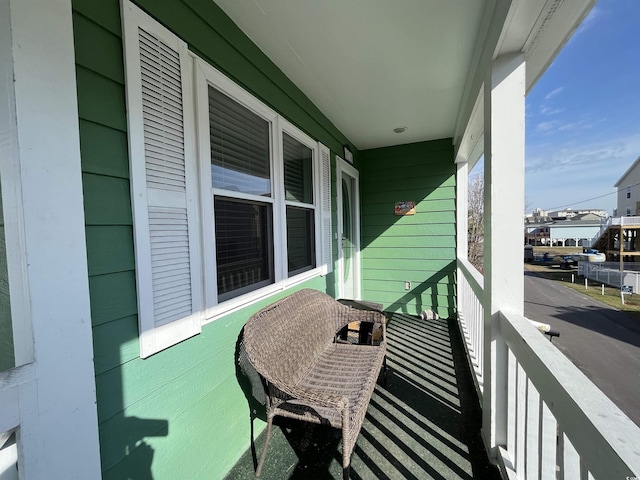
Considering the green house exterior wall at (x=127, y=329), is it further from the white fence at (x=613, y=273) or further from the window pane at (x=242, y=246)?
the white fence at (x=613, y=273)

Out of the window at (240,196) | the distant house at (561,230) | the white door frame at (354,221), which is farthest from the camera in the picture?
the white door frame at (354,221)

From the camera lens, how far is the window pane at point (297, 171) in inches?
91.0

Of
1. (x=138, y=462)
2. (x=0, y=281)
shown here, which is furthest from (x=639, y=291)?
(x=0, y=281)

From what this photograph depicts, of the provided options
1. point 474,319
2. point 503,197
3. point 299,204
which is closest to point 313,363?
point 299,204

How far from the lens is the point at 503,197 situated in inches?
57.9

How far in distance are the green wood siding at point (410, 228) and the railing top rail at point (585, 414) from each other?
291cm

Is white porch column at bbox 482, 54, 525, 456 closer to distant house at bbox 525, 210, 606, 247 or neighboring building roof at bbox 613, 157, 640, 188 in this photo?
neighboring building roof at bbox 613, 157, 640, 188

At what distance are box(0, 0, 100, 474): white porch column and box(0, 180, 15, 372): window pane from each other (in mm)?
24

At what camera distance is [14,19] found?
2.33ft

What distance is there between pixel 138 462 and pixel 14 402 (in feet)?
2.00

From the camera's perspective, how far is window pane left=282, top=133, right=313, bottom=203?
2.31 metres

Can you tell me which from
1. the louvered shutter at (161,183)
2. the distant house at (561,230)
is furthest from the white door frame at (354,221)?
the louvered shutter at (161,183)

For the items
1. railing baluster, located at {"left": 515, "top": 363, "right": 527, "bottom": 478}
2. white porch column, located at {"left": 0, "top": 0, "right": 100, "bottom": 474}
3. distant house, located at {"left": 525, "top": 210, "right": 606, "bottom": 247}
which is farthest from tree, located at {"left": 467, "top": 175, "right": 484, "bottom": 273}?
white porch column, located at {"left": 0, "top": 0, "right": 100, "bottom": 474}

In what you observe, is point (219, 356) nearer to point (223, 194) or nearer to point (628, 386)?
point (223, 194)
